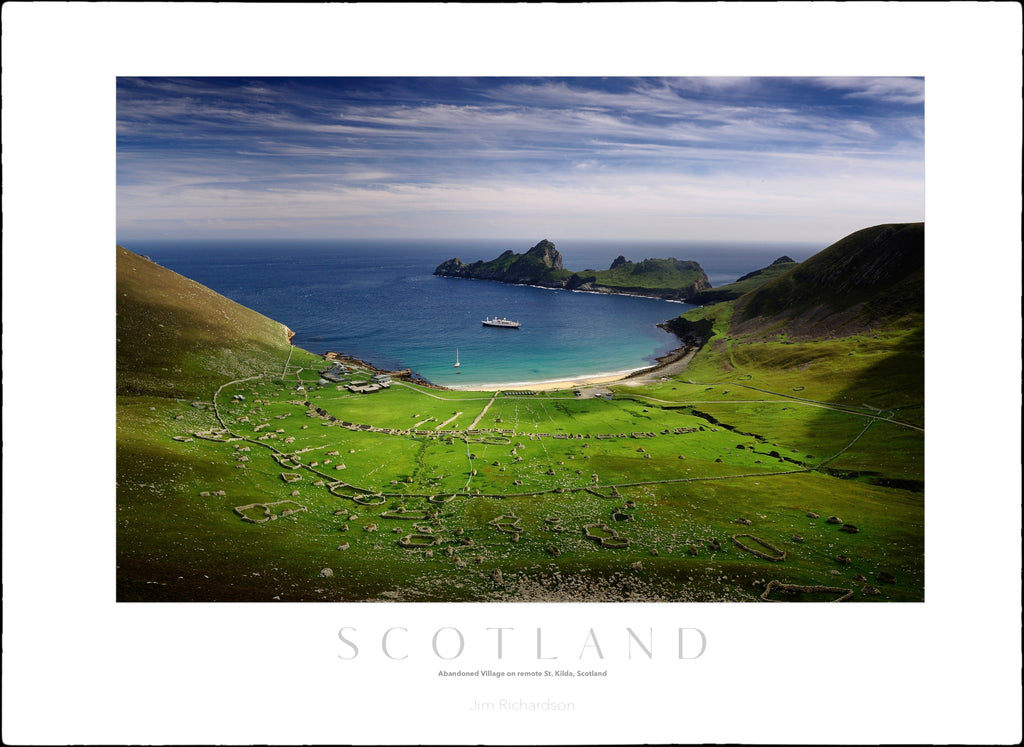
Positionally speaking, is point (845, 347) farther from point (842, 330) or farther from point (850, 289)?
point (850, 289)

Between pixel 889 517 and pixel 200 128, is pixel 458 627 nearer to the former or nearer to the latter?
pixel 889 517

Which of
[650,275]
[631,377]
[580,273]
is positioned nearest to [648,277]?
[650,275]

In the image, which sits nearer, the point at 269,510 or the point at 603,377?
the point at 269,510

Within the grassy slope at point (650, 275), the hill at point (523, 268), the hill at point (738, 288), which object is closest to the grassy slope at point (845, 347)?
the hill at point (738, 288)

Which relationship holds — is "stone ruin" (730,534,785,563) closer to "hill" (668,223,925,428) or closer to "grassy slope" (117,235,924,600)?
"grassy slope" (117,235,924,600)

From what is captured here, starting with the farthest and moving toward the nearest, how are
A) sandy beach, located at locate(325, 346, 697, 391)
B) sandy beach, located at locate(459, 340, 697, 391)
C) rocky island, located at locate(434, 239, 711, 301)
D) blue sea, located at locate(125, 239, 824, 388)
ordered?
rocky island, located at locate(434, 239, 711, 301) < blue sea, located at locate(125, 239, 824, 388) < sandy beach, located at locate(459, 340, 697, 391) < sandy beach, located at locate(325, 346, 697, 391)

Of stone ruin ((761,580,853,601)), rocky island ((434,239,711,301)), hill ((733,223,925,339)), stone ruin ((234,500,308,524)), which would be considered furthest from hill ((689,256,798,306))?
stone ruin ((234,500,308,524))
